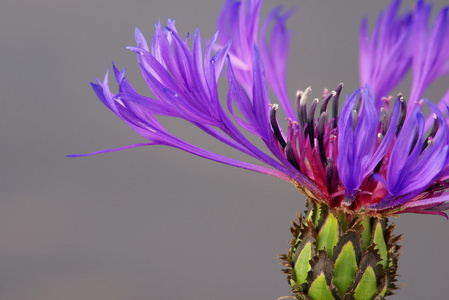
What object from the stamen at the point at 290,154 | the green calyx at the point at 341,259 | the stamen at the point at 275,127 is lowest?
the green calyx at the point at 341,259

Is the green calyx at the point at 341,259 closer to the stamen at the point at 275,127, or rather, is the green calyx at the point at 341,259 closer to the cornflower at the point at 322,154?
the cornflower at the point at 322,154

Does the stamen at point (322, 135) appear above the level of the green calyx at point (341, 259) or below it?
above

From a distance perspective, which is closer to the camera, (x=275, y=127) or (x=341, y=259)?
(x=341, y=259)

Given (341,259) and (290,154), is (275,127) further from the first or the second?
(341,259)

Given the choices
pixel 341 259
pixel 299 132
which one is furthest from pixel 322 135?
pixel 341 259

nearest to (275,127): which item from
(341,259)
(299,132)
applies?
(299,132)

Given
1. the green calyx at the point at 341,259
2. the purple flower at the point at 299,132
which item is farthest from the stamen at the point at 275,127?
the green calyx at the point at 341,259

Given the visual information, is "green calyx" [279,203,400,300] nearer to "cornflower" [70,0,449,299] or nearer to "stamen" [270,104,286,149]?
"cornflower" [70,0,449,299]

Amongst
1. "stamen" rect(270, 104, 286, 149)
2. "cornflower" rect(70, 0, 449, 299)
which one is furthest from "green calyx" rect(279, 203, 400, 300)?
"stamen" rect(270, 104, 286, 149)

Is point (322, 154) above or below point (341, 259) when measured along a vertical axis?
above
